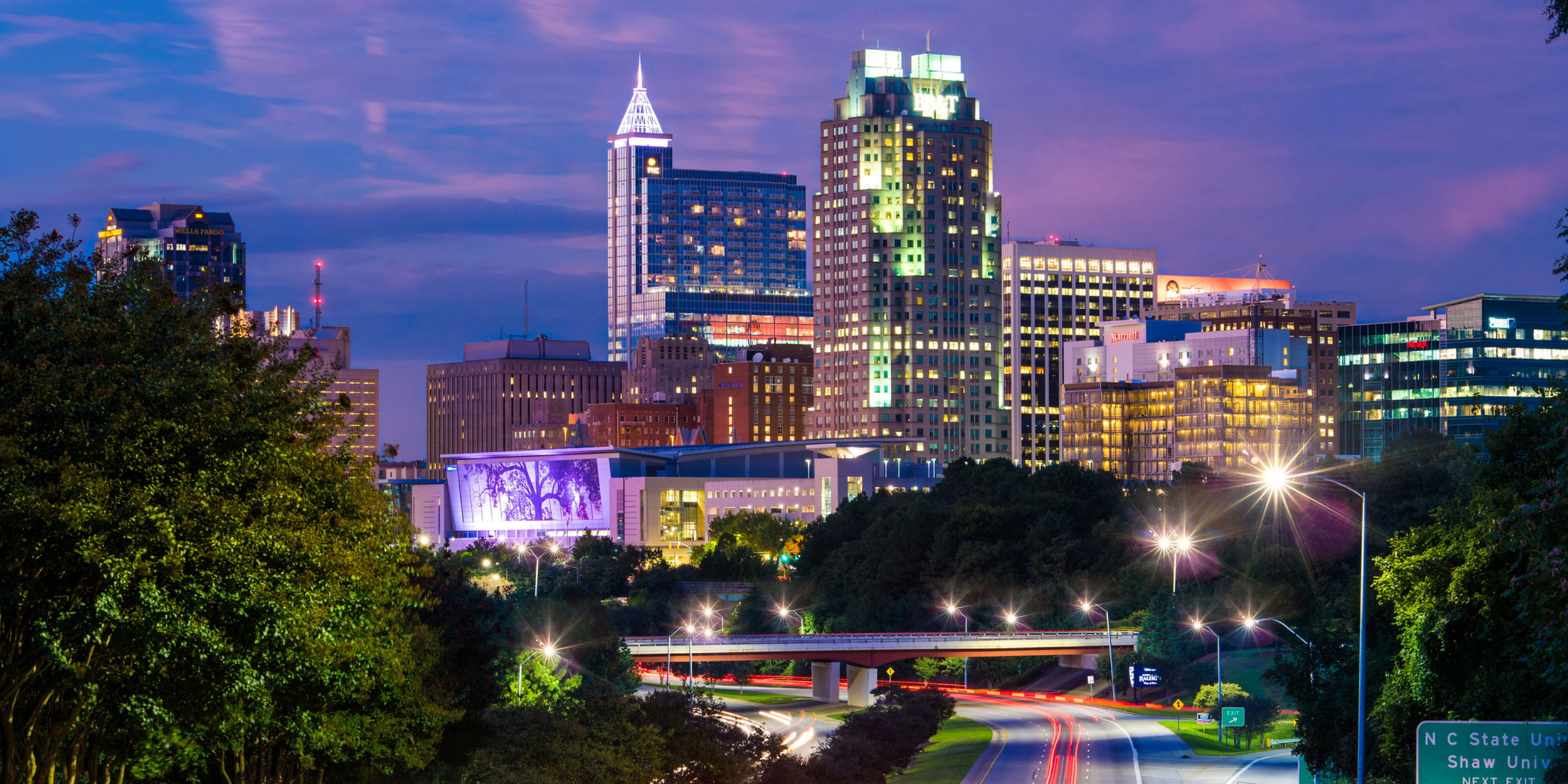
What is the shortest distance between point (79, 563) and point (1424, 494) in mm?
151340

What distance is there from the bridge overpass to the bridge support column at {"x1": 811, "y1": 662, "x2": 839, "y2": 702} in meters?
0.05

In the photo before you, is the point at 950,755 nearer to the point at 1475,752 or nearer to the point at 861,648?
the point at 861,648

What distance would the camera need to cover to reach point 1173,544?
155875 mm

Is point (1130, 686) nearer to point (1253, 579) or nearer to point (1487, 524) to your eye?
point (1253, 579)

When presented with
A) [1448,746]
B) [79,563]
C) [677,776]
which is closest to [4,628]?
[79,563]

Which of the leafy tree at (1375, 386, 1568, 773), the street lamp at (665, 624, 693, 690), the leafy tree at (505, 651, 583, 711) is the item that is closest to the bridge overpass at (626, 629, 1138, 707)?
the street lamp at (665, 624, 693, 690)

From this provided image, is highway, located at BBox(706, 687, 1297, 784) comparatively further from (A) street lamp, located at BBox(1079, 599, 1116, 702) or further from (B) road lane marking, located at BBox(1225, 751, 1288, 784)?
(A) street lamp, located at BBox(1079, 599, 1116, 702)

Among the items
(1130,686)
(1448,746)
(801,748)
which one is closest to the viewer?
(1448,746)

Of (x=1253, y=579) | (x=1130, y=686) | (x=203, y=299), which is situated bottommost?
(x=1130, y=686)

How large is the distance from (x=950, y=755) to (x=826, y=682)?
40.8 meters

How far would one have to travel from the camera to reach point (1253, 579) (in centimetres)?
13762

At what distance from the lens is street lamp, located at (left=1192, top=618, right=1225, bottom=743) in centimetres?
10319

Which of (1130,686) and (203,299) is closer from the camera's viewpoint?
(203,299)

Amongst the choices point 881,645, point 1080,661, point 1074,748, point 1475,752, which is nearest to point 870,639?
point 881,645
